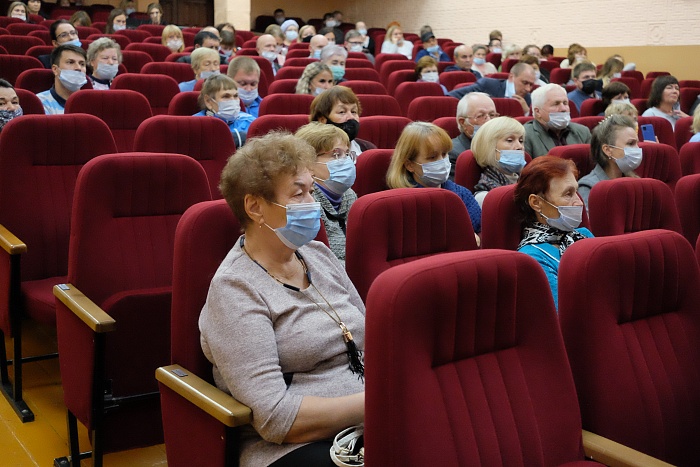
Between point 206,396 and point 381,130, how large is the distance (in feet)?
7.88

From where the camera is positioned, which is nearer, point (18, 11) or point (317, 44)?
point (317, 44)

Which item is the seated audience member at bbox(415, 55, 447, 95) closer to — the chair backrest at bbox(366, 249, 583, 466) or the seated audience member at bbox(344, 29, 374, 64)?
the seated audience member at bbox(344, 29, 374, 64)

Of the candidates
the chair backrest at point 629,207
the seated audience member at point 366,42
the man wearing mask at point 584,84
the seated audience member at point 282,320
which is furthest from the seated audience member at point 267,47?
the seated audience member at point 282,320

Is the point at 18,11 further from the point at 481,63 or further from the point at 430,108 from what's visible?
the point at 430,108

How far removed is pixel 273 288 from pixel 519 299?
0.48 m

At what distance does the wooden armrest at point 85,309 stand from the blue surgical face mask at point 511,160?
174 centimetres

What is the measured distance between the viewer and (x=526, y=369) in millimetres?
1467

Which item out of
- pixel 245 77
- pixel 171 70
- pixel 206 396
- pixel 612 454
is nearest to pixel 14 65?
pixel 171 70

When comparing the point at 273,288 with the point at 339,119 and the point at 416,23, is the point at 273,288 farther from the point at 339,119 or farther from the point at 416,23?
the point at 416,23

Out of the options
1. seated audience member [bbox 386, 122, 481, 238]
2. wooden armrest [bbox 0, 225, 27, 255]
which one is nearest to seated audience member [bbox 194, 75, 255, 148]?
seated audience member [bbox 386, 122, 481, 238]

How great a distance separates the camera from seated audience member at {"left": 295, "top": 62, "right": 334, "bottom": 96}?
476cm

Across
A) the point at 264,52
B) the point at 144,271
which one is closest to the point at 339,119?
the point at 144,271

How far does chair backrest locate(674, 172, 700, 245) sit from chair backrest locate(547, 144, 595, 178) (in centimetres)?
55

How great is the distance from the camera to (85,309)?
202cm
